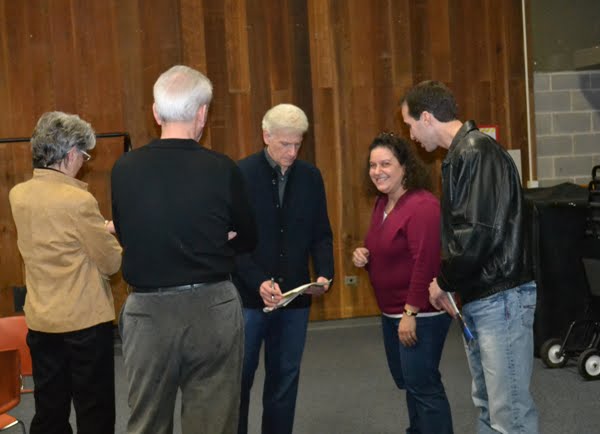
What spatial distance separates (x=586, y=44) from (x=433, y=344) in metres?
4.60

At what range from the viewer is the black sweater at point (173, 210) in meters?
2.22

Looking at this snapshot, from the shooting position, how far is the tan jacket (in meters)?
2.86

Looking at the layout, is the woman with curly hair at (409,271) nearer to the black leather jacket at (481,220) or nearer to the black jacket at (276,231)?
the black jacket at (276,231)

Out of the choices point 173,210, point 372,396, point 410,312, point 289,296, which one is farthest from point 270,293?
point 372,396

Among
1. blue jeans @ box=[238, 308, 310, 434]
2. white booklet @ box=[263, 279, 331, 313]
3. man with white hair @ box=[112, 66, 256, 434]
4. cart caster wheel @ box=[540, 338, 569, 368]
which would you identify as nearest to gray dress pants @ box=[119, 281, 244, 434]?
man with white hair @ box=[112, 66, 256, 434]

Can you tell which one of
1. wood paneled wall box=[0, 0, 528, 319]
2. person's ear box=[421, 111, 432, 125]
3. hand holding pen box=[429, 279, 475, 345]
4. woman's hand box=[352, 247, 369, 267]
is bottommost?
hand holding pen box=[429, 279, 475, 345]

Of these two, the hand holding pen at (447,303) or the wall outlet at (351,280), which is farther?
the wall outlet at (351,280)

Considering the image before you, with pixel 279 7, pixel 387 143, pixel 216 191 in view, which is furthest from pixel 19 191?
pixel 279 7

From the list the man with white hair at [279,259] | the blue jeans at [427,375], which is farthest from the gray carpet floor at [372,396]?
the blue jeans at [427,375]

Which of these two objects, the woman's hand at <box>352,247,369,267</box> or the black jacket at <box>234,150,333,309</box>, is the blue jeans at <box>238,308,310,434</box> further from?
the woman's hand at <box>352,247,369,267</box>

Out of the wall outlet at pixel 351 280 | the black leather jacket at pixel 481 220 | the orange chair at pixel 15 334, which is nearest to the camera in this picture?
the black leather jacket at pixel 481 220

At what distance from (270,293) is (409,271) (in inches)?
21.3

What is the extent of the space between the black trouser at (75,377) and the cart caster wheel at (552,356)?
291 cm

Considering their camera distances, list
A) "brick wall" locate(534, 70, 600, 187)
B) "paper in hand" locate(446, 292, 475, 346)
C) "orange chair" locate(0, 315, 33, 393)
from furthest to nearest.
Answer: "brick wall" locate(534, 70, 600, 187) < "orange chair" locate(0, 315, 33, 393) < "paper in hand" locate(446, 292, 475, 346)
